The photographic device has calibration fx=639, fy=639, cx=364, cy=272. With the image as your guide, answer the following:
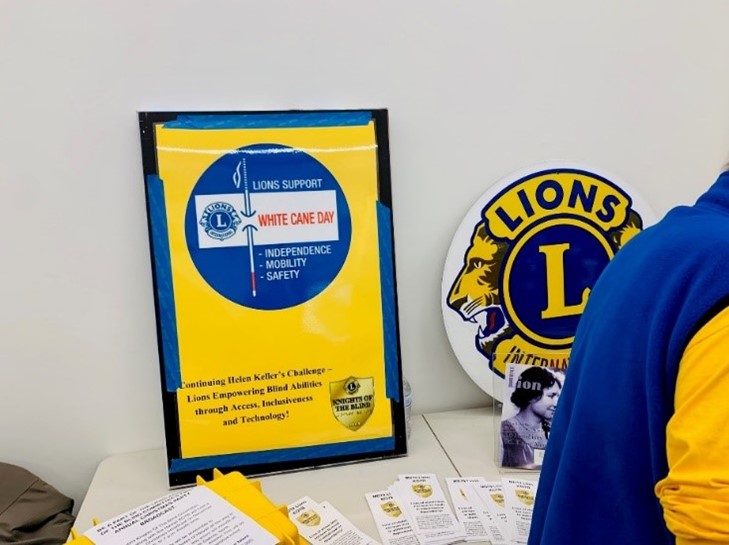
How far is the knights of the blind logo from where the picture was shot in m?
1.25

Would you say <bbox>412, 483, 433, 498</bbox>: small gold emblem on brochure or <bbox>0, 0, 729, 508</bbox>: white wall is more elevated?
<bbox>0, 0, 729, 508</bbox>: white wall

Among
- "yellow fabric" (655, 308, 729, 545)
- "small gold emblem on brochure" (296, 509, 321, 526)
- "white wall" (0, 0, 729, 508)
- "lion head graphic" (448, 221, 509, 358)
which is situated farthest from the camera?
"lion head graphic" (448, 221, 509, 358)

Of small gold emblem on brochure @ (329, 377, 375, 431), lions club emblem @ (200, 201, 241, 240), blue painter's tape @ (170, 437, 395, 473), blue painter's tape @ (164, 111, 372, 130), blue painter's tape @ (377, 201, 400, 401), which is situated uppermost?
blue painter's tape @ (164, 111, 372, 130)

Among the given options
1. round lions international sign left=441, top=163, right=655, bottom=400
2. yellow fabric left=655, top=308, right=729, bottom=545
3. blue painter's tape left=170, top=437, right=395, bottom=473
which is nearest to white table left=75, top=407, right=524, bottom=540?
blue painter's tape left=170, top=437, right=395, bottom=473

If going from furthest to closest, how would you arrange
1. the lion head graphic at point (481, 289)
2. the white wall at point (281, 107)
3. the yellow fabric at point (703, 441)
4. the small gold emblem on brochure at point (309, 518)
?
the lion head graphic at point (481, 289) → the white wall at point (281, 107) → the small gold emblem on brochure at point (309, 518) → the yellow fabric at point (703, 441)

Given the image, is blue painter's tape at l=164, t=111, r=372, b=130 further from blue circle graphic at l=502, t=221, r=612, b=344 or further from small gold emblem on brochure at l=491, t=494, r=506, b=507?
small gold emblem on brochure at l=491, t=494, r=506, b=507

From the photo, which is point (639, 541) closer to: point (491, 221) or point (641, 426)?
point (641, 426)

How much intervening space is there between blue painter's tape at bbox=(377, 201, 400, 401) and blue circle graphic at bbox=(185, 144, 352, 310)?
66 millimetres

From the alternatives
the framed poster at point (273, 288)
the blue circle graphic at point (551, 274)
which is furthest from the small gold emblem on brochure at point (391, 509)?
the blue circle graphic at point (551, 274)

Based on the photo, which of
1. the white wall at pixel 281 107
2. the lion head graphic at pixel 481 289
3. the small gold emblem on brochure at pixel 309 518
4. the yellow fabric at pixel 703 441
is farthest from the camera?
the lion head graphic at pixel 481 289

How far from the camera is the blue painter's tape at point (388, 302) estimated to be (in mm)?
1187

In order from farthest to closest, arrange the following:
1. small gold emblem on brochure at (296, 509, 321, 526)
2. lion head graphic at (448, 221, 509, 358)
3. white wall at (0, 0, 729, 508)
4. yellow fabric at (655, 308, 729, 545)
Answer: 1. lion head graphic at (448, 221, 509, 358)
2. white wall at (0, 0, 729, 508)
3. small gold emblem on brochure at (296, 509, 321, 526)
4. yellow fabric at (655, 308, 729, 545)

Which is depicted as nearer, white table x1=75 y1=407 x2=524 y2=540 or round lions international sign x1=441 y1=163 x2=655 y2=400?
white table x1=75 y1=407 x2=524 y2=540

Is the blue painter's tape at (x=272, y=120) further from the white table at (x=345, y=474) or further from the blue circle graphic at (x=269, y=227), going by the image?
the white table at (x=345, y=474)
